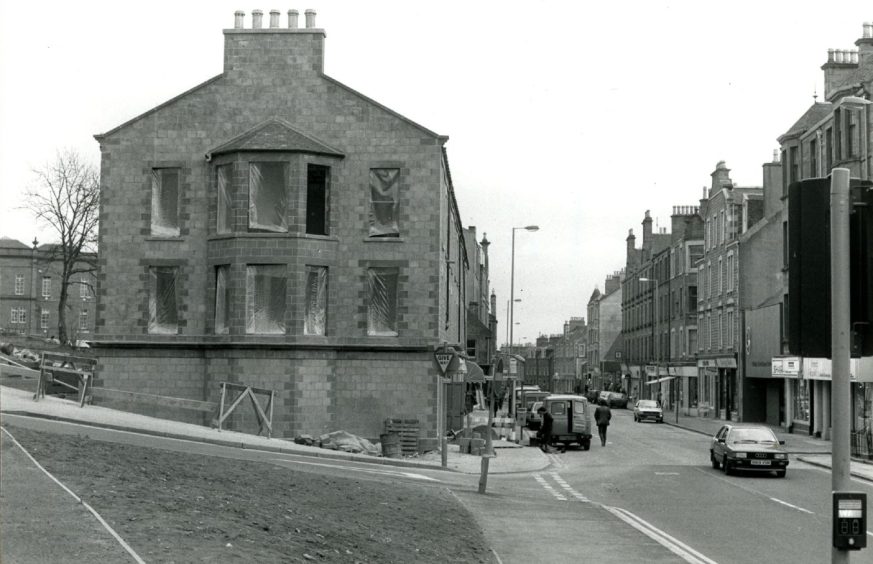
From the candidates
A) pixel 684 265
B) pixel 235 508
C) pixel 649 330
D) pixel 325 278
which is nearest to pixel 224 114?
pixel 325 278

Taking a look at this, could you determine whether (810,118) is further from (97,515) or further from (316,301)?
(97,515)

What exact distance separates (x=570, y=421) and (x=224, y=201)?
15.4 m

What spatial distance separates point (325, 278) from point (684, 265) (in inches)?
1870

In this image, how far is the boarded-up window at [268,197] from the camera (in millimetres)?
31359

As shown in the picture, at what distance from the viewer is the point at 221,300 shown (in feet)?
105

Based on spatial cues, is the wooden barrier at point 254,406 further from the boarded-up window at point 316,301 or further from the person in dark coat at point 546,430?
the person in dark coat at point 546,430

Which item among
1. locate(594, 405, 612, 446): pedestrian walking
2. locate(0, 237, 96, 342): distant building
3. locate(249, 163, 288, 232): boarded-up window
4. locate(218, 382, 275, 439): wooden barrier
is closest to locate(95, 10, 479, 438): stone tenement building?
locate(249, 163, 288, 232): boarded-up window

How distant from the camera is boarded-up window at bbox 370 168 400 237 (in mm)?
32469

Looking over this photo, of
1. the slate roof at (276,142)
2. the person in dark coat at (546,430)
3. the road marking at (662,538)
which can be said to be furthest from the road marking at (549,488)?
the slate roof at (276,142)

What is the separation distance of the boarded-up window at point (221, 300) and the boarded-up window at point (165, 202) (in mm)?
2100

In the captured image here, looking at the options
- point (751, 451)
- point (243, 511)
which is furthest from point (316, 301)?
point (243, 511)

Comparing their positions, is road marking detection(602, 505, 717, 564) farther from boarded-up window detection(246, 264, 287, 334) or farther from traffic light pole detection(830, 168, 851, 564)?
boarded-up window detection(246, 264, 287, 334)

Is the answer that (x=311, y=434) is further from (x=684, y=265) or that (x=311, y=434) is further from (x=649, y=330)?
(x=649, y=330)

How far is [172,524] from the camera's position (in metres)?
9.91
